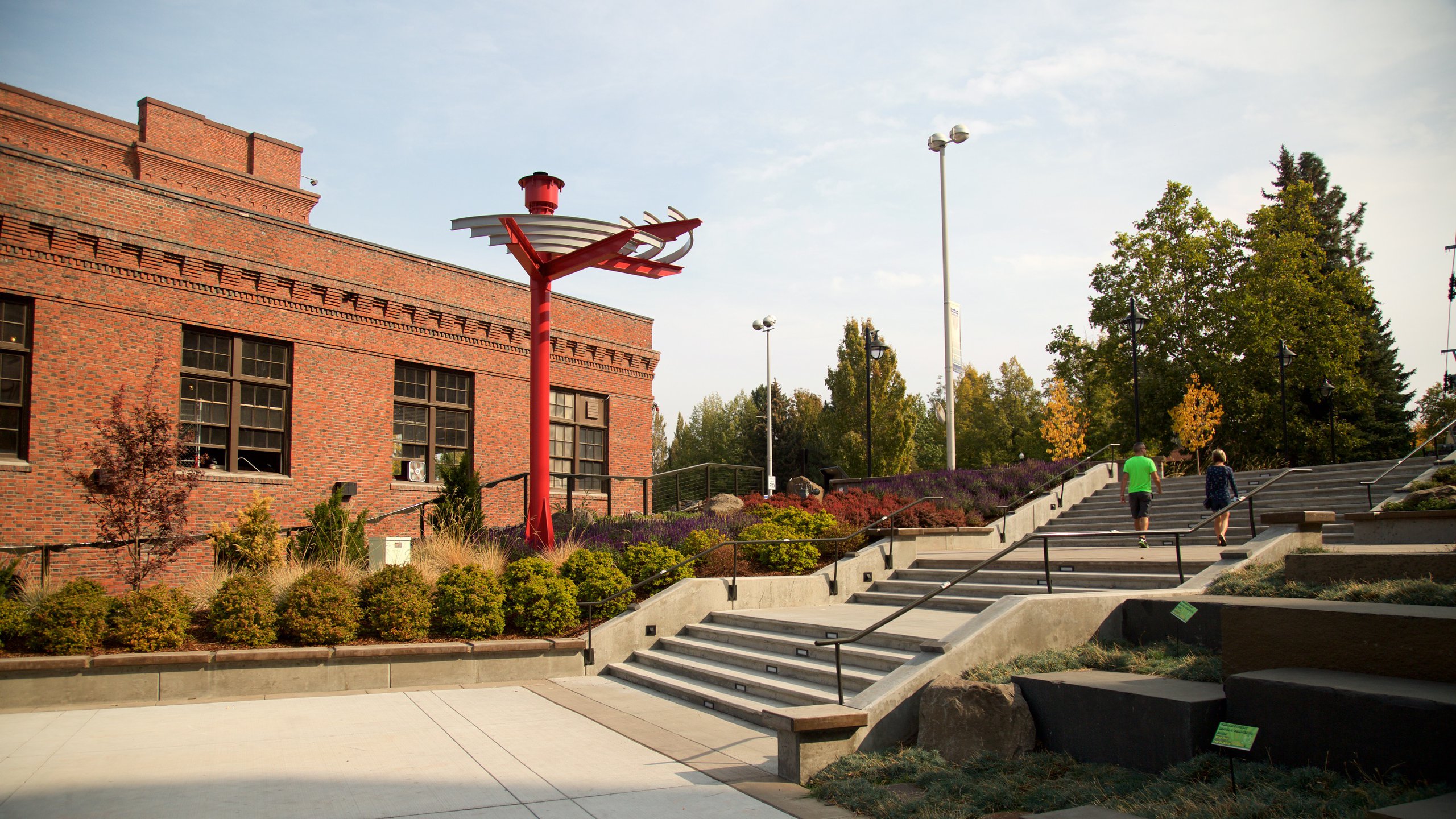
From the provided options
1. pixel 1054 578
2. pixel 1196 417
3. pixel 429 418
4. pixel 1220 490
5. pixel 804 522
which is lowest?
pixel 1054 578

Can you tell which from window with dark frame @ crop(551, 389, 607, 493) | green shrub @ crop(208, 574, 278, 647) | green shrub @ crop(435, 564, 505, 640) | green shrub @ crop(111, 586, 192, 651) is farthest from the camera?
window with dark frame @ crop(551, 389, 607, 493)

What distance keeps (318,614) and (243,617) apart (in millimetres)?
757

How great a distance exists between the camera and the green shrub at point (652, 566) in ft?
41.8

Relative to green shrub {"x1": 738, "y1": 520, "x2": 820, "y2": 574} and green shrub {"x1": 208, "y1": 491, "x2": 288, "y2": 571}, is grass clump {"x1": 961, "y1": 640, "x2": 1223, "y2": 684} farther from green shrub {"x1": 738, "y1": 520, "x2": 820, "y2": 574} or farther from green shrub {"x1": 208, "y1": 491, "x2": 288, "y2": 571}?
green shrub {"x1": 208, "y1": 491, "x2": 288, "y2": 571}

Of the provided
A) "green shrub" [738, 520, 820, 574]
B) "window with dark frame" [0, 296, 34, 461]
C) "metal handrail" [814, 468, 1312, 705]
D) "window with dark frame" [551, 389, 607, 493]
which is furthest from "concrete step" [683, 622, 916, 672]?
"window with dark frame" [551, 389, 607, 493]

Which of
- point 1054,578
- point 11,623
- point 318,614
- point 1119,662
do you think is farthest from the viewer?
point 1054,578

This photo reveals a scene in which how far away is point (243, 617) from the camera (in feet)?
31.8

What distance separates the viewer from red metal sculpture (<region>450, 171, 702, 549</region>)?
14461 millimetres

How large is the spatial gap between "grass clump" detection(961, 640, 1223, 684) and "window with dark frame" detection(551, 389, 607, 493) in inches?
673

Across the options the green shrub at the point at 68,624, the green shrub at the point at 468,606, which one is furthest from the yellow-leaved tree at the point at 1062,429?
the green shrub at the point at 68,624

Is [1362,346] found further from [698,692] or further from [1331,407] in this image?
[698,692]

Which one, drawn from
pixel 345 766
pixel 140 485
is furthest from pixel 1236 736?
pixel 140 485

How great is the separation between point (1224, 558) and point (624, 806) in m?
7.61

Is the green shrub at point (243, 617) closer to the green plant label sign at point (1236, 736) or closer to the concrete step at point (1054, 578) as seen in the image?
the concrete step at point (1054, 578)
